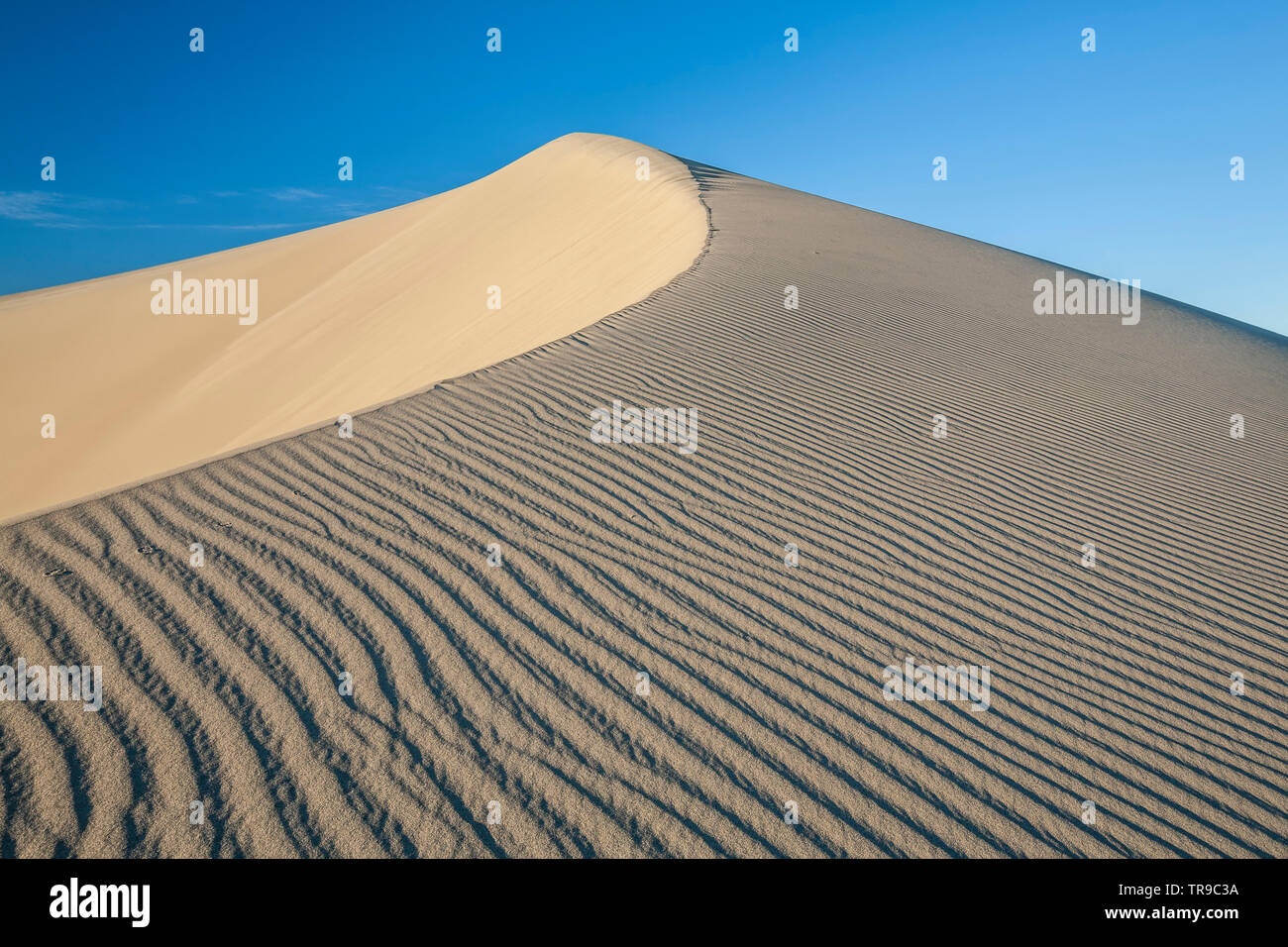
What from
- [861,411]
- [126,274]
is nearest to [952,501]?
[861,411]

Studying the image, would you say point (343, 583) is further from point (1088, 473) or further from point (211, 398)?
point (211, 398)

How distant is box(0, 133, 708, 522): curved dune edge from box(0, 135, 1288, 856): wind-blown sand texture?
2.15 meters

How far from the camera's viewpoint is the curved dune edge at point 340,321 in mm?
10305

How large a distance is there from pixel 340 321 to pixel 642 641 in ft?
46.2

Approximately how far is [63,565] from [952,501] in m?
4.76

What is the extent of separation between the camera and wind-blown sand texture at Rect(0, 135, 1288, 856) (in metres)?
2.37

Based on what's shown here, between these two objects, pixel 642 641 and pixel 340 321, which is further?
pixel 340 321

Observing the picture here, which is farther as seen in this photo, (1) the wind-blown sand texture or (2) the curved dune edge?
(2) the curved dune edge

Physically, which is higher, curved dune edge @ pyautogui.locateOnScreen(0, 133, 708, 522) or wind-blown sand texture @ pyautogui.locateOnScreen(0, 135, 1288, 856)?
curved dune edge @ pyautogui.locateOnScreen(0, 133, 708, 522)

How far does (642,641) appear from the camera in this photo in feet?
10.3

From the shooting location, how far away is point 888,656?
3309 millimetres

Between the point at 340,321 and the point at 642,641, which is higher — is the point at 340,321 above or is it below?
above

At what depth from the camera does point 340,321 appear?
50.2ft

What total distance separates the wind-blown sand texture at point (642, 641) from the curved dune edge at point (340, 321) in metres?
2.15
